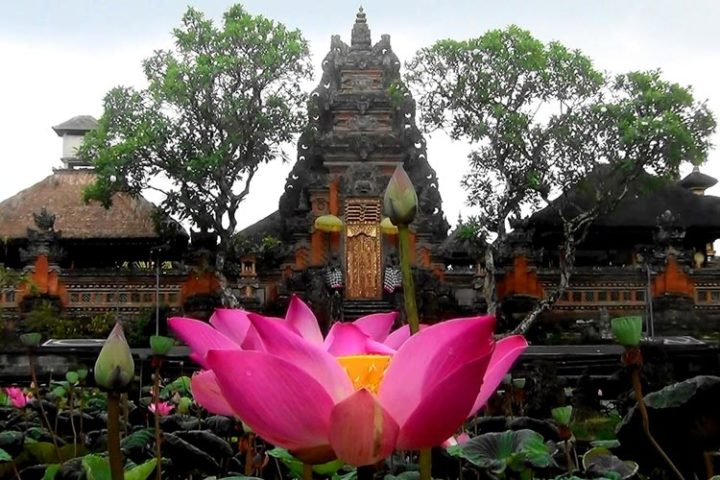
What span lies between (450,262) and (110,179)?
9.48m

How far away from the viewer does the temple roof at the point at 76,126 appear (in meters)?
30.8

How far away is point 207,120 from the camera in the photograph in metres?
19.9

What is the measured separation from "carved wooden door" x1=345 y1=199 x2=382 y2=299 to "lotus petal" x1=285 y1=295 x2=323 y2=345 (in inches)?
760

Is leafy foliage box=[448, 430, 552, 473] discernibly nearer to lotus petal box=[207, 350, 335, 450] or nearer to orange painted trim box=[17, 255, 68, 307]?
lotus petal box=[207, 350, 335, 450]

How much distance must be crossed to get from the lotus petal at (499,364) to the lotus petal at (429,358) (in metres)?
0.13

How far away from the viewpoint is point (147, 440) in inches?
75.2

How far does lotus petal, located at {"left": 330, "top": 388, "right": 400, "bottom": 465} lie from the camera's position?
0.87 metres

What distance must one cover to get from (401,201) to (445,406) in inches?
10.0

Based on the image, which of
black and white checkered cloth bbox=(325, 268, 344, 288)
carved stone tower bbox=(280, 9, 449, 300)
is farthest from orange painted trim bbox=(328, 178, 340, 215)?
black and white checkered cloth bbox=(325, 268, 344, 288)

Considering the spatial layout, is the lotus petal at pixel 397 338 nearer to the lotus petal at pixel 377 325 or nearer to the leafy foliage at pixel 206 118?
the lotus petal at pixel 377 325

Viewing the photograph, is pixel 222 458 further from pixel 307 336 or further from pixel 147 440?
pixel 307 336


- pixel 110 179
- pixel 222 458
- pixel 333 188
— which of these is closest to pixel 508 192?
pixel 333 188

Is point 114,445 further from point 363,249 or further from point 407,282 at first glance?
point 363,249

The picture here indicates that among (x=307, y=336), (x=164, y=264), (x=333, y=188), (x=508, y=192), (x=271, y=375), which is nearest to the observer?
(x=271, y=375)
